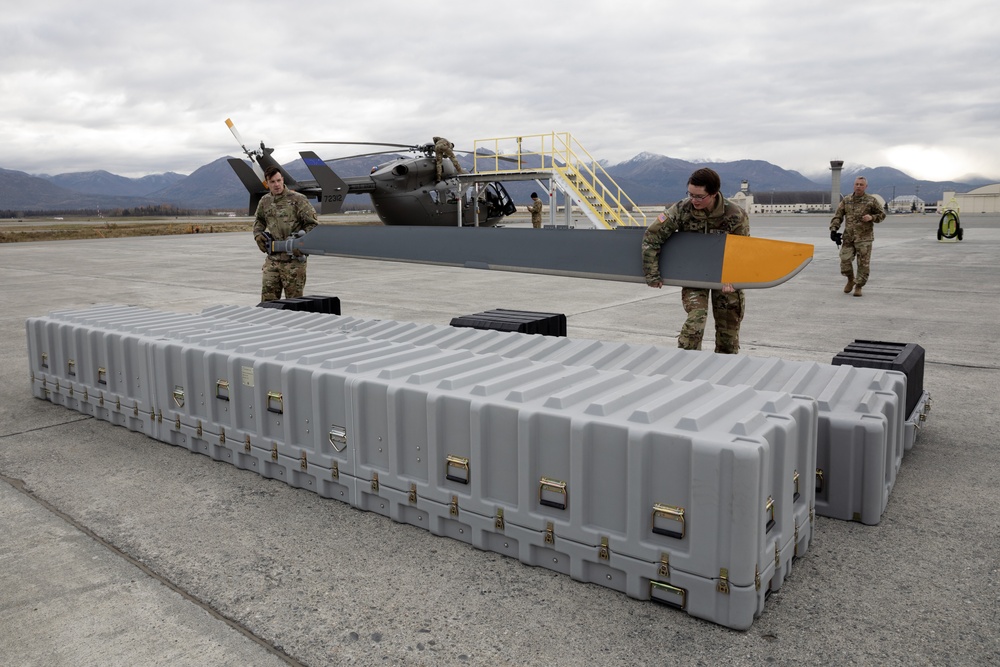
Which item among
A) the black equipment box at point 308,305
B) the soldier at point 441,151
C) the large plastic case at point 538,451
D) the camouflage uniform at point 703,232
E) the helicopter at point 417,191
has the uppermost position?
the soldier at point 441,151

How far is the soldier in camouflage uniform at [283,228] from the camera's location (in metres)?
8.51

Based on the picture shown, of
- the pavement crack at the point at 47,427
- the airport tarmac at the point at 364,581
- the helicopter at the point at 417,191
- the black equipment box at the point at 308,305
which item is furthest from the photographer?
the helicopter at the point at 417,191

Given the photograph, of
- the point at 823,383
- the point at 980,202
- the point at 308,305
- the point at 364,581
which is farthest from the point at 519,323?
the point at 980,202

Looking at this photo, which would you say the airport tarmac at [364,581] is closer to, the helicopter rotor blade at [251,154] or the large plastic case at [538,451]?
the large plastic case at [538,451]

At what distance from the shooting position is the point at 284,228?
8531mm

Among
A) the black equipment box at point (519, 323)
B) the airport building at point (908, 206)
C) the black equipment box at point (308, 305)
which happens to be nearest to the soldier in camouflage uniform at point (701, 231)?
the black equipment box at point (519, 323)

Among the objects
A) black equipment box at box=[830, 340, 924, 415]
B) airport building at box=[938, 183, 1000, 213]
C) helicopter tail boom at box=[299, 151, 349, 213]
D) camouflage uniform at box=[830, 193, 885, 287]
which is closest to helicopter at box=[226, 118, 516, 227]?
helicopter tail boom at box=[299, 151, 349, 213]

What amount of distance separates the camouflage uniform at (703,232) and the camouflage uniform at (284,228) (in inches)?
171

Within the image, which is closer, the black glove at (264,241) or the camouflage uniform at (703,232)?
the camouflage uniform at (703,232)

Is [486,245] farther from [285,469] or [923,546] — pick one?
[923,546]

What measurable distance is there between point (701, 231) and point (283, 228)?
15.8 feet

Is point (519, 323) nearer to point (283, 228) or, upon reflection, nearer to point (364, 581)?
point (364, 581)

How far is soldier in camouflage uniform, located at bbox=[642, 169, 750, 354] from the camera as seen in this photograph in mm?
5574

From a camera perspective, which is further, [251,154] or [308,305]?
[251,154]
